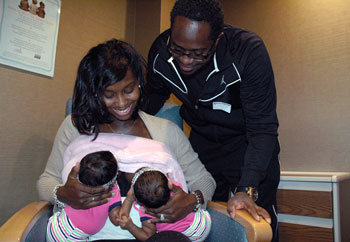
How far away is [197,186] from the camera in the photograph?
136cm

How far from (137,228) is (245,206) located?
0.39 meters

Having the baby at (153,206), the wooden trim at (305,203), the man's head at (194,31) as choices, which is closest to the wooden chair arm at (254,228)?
the baby at (153,206)

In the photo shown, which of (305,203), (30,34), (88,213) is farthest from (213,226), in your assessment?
(30,34)

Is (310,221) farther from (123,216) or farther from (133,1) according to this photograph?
(133,1)

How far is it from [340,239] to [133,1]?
7.55ft

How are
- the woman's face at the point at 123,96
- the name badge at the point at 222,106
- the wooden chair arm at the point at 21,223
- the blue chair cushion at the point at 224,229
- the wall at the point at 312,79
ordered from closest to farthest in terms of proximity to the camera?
the wooden chair arm at the point at 21,223, the blue chair cushion at the point at 224,229, the woman's face at the point at 123,96, the name badge at the point at 222,106, the wall at the point at 312,79

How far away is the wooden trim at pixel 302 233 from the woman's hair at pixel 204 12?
1268 millimetres

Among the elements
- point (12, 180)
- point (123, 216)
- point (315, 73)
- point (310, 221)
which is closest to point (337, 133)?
point (315, 73)

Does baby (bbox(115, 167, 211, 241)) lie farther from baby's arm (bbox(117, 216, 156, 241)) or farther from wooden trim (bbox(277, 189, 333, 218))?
wooden trim (bbox(277, 189, 333, 218))

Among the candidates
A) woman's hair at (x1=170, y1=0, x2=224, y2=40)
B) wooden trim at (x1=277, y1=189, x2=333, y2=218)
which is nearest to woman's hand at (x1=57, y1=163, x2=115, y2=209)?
woman's hair at (x1=170, y1=0, x2=224, y2=40)

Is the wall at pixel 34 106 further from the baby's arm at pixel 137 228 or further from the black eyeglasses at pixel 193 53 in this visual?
the black eyeglasses at pixel 193 53

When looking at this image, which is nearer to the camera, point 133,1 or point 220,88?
point 220,88

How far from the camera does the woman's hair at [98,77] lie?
127 centimetres

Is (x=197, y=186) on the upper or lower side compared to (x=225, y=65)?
lower
